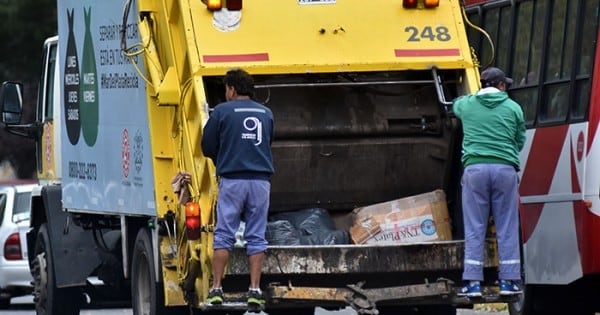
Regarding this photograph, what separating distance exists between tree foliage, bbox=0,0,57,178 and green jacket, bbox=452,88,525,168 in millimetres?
20926

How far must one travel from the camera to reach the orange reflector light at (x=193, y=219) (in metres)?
10.7

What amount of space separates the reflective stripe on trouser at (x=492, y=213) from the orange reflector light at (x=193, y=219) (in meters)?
1.73

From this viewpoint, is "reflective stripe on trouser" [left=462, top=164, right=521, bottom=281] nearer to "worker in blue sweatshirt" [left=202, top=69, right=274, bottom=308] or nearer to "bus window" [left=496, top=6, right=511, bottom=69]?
"worker in blue sweatshirt" [left=202, top=69, right=274, bottom=308]

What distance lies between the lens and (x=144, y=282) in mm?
12398

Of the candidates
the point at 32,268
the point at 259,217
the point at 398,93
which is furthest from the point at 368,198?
the point at 32,268

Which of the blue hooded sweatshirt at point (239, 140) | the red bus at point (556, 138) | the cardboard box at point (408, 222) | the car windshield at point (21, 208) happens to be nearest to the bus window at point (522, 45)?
the red bus at point (556, 138)

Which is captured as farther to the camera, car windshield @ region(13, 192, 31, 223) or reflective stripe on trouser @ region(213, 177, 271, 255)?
car windshield @ region(13, 192, 31, 223)

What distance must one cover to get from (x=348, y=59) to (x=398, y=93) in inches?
22.8

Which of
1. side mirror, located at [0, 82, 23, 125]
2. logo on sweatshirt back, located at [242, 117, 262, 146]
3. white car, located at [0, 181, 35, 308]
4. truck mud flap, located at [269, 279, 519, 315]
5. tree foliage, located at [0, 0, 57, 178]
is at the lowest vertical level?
truck mud flap, located at [269, 279, 519, 315]

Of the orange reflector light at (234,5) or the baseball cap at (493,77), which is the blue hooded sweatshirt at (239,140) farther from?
the baseball cap at (493,77)

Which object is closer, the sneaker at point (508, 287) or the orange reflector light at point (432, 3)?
the sneaker at point (508, 287)

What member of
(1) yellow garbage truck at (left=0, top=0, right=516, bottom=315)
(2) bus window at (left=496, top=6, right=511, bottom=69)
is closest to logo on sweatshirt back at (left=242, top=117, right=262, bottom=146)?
(1) yellow garbage truck at (left=0, top=0, right=516, bottom=315)

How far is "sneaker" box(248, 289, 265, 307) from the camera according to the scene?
10.4 m

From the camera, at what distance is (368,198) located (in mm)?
12008
